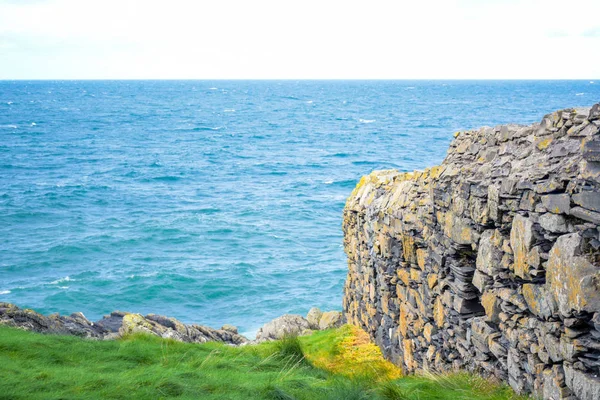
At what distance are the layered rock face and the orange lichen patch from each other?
45 centimetres

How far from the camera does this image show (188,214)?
45281mm

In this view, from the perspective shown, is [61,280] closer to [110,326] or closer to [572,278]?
[110,326]

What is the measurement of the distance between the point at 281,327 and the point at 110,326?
19.7ft

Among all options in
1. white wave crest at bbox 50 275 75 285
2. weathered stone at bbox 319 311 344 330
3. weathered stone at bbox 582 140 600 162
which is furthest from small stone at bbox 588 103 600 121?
white wave crest at bbox 50 275 75 285

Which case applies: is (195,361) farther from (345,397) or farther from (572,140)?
(572,140)

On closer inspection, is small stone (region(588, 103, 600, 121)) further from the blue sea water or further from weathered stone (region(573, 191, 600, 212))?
the blue sea water

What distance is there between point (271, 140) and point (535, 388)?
287ft

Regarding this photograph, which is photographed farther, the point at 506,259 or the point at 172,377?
the point at 172,377

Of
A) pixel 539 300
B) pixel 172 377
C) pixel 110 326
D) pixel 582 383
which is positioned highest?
pixel 539 300

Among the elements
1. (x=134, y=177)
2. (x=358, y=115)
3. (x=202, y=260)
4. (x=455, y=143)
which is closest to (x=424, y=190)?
(x=455, y=143)

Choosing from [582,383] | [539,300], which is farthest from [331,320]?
[582,383]

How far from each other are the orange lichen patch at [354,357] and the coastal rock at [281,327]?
12.5 feet

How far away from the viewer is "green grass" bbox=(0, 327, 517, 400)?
8047 millimetres

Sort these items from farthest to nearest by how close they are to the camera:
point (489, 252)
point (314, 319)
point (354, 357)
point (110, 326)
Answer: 1. point (314, 319)
2. point (110, 326)
3. point (354, 357)
4. point (489, 252)
